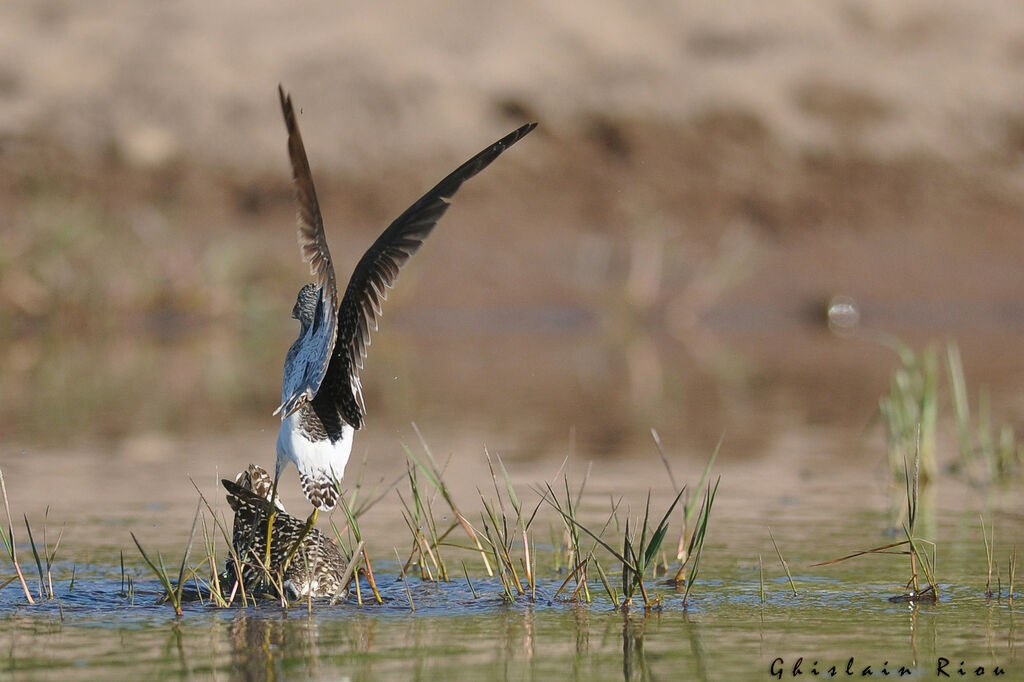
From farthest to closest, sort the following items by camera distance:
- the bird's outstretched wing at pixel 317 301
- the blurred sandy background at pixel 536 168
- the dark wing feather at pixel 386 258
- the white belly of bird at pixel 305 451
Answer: the blurred sandy background at pixel 536 168 → the white belly of bird at pixel 305 451 → the dark wing feather at pixel 386 258 → the bird's outstretched wing at pixel 317 301

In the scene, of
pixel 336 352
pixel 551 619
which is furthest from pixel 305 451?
pixel 551 619

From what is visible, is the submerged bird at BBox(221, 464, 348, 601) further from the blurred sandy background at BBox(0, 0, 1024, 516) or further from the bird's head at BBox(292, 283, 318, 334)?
the blurred sandy background at BBox(0, 0, 1024, 516)

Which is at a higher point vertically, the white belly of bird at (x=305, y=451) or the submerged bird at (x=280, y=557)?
the white belly of bird at (x=305, y=451)

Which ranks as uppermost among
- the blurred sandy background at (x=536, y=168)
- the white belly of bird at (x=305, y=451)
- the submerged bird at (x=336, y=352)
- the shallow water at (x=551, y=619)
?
the blurred sandy background at (x=536, y=168)

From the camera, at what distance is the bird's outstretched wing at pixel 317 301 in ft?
16.5

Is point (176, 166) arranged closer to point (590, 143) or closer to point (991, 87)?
point (590, 143)

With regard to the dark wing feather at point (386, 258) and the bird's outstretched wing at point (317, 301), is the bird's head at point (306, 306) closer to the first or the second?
the bird's outstretched wing at point (317, 301)

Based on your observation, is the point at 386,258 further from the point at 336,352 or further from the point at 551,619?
the point at 551,619

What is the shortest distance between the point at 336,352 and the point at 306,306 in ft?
1.18

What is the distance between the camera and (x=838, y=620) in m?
5.01

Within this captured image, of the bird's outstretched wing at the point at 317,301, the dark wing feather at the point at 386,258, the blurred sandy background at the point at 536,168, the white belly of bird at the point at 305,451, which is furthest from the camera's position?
the blurred sandy background at the point at 536,168

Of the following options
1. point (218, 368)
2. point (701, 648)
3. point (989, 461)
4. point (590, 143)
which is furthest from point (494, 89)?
point (701, 648)

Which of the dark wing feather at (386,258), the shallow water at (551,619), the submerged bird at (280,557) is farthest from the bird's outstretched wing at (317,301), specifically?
the shallow water at (551,619)

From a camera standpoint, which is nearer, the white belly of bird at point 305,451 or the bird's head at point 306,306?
the white belly of bird at point 305,451
